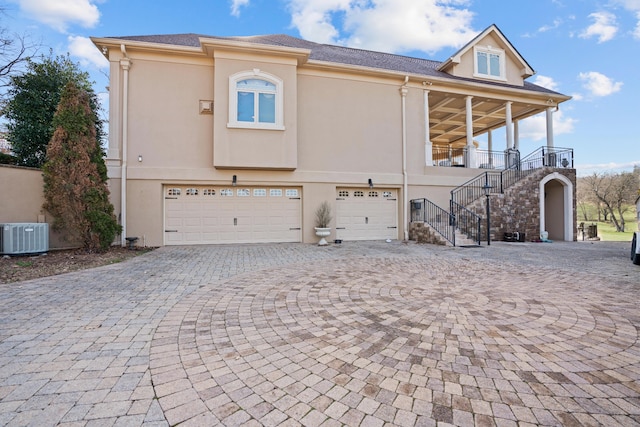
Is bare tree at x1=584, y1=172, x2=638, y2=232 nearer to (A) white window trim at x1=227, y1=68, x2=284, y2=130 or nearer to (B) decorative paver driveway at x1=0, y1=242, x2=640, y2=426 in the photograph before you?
(B) decorative paver driveway at x1=0, y1=242, x2=640, y2=426

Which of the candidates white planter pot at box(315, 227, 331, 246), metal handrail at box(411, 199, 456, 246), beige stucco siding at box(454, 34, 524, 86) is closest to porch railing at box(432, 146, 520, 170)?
metal handrail at box(411, 199, 456, 246)

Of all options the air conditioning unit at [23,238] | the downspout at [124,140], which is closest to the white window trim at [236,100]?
the downspout at [124,140]

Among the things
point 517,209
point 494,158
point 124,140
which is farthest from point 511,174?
point 124,140

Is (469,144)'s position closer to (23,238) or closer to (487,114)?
(487,114)

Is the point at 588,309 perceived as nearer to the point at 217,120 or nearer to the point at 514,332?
the point at 514,332

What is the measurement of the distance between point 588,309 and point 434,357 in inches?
106

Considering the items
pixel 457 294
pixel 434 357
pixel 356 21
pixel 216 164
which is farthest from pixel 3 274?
pixel 356 21

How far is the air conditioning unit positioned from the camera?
22.4 feet

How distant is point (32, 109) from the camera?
395 inches

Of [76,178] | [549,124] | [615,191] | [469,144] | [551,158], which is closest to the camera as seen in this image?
[76,178]

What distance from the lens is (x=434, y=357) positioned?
8.03 feet

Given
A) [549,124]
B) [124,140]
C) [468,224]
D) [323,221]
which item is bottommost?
[468,224]

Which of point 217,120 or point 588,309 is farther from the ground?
point 217,120

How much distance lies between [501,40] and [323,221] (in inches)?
486
